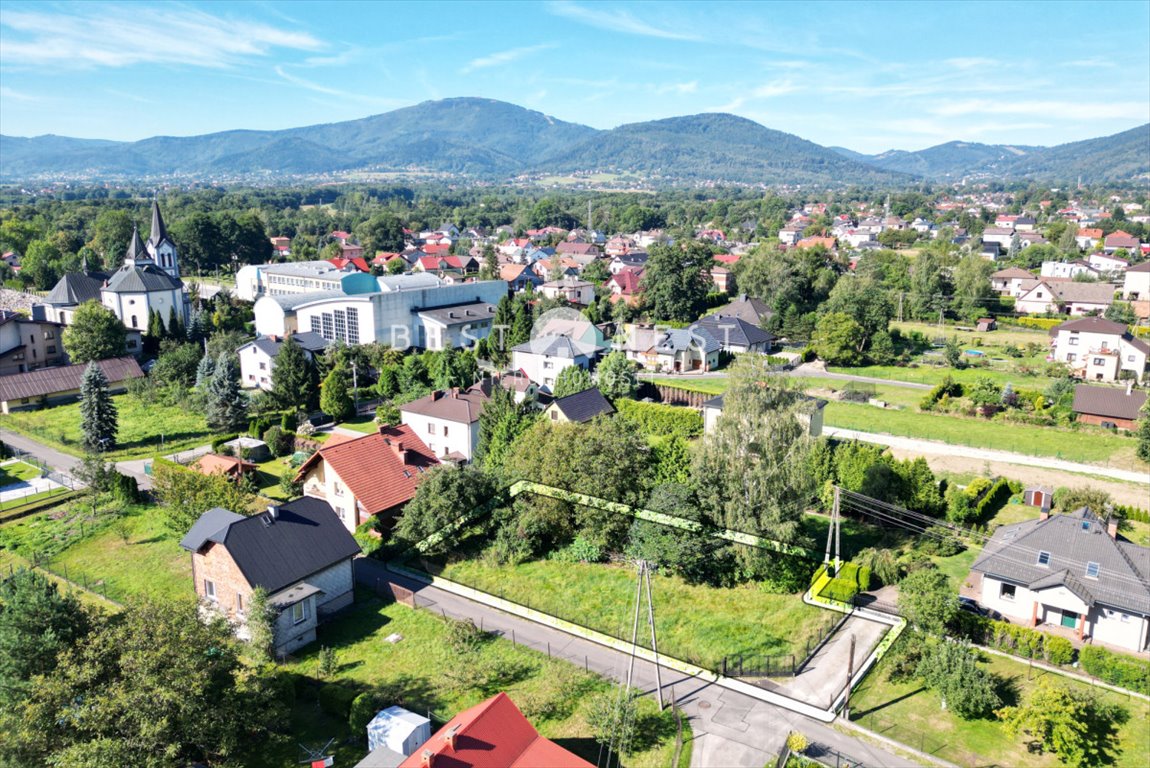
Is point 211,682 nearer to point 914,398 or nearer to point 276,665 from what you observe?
point 276,665

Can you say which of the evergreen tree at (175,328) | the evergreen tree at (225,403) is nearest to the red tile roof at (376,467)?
the evergreen tree at (225,403)

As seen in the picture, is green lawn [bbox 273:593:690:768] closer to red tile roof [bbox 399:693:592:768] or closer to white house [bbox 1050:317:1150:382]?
red tile roof [bbox 399:693:592:768]

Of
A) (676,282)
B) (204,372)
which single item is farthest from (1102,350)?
(204,372)

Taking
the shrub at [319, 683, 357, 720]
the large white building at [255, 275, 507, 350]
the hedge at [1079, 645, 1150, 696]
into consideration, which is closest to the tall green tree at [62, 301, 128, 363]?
the large white building at [255, 275, 507, 350]

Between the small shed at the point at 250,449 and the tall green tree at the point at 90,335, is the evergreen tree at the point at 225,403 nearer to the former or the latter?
the small shed at the point at 250,449

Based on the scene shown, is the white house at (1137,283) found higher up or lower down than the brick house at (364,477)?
higher up

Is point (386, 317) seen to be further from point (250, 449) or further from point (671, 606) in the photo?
point (671, 606)
